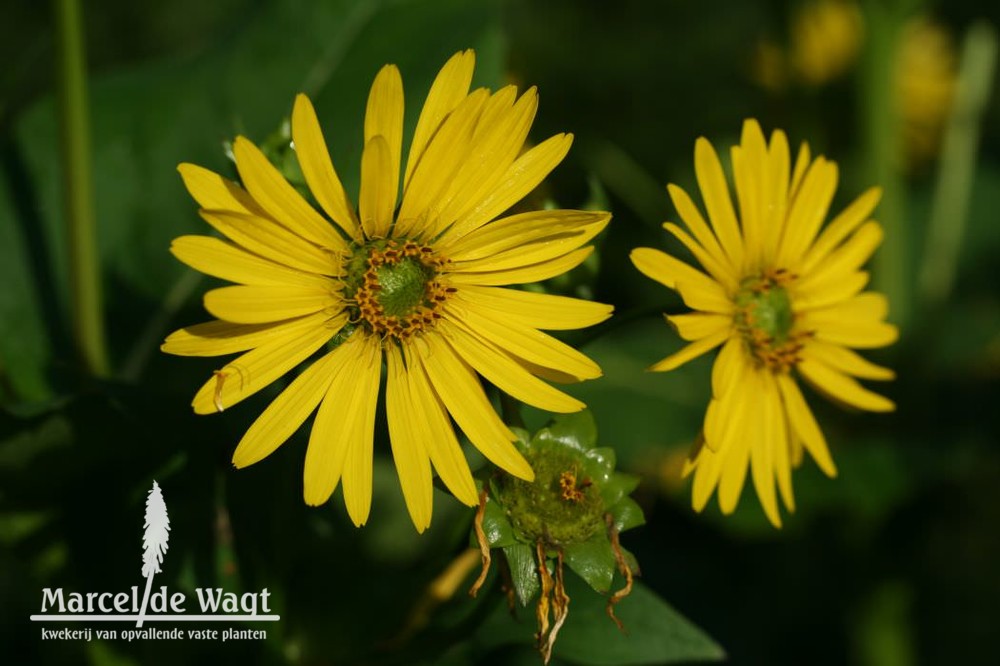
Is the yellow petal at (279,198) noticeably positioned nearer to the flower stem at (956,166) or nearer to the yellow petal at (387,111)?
the yellow petal at (387,111)

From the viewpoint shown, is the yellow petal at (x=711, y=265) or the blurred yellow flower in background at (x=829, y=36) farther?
the blurred yellow flower in background at (x=829, y=36)

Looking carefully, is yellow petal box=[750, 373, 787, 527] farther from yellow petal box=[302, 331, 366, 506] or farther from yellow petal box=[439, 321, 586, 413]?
yellow petal box=[302, 331, 366, 506]

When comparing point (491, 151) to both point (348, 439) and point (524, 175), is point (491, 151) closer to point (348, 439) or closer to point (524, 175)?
point (524, 175)

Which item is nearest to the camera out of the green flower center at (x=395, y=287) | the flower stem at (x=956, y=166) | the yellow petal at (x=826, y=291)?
the green flower center at (x=395, y=287)

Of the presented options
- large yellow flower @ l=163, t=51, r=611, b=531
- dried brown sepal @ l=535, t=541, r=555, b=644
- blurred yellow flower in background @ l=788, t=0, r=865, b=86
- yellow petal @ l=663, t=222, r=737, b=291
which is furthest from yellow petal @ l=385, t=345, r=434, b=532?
blurred yellow flower in background @ l=788, t=0, r=865, b=86

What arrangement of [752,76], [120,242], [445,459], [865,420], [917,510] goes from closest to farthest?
[445,459], [120,242], [917,510], [865,420], [752,76]

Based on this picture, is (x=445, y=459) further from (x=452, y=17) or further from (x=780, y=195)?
(x=452, y=17)

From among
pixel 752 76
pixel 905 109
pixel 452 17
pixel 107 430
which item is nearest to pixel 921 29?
pixel 905 109

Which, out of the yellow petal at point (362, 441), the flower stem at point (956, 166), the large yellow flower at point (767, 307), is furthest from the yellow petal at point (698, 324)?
the flower stem at point (956, 166)
